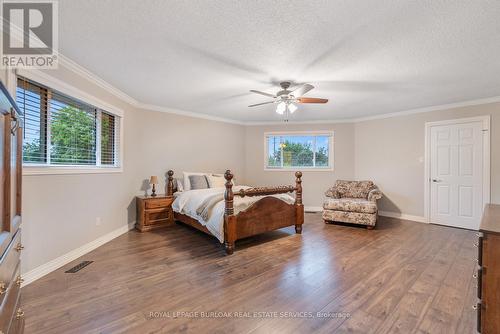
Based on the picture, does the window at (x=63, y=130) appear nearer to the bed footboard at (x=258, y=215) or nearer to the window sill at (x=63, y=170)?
the window sill at (x=63, y=170)

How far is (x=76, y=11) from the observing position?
1.83m

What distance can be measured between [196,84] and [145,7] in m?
1.65

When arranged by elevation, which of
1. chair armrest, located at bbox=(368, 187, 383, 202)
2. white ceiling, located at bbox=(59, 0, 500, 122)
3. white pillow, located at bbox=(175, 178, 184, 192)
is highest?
white ceiling, located at bbox=(59, 0, 500, 122)

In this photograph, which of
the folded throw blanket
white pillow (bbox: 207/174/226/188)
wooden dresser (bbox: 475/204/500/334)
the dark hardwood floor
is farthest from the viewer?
white pillow (bbox: 207/174/226/188)

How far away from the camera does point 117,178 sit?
3816 millimetres

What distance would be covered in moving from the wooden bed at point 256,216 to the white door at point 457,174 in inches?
116

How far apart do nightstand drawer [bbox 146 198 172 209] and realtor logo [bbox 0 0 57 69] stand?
244 cm

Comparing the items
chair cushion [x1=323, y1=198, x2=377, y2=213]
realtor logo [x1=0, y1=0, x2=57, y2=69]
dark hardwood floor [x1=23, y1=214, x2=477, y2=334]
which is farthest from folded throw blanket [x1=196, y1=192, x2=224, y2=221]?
realtor logo [x1=0, y1=0, x2=57, y2=69]

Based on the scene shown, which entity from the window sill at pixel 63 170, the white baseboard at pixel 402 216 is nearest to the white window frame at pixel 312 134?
the white baseboard at pixel 402 216

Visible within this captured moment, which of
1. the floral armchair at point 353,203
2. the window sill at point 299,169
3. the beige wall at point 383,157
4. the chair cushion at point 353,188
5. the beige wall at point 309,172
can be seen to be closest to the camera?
the floral armchair at point 353,203

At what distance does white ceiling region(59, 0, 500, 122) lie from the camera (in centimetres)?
178

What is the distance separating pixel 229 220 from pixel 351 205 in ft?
8.70

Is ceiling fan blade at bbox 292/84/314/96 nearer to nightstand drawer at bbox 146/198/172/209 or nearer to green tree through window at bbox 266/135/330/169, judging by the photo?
nightstand drawer at bbox 146/198/172/209

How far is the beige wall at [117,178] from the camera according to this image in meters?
2.46
